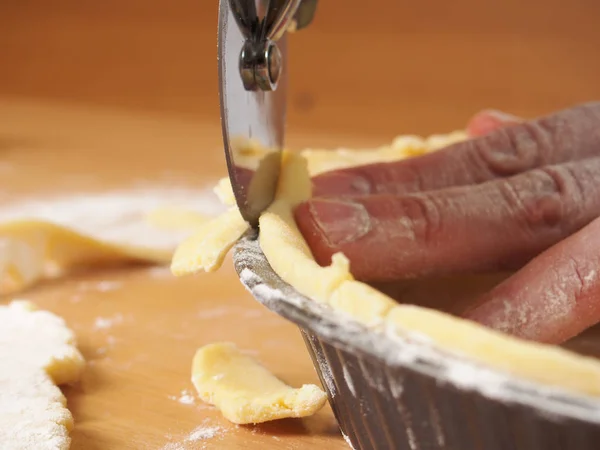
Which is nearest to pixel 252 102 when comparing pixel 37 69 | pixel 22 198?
pixel 22 198

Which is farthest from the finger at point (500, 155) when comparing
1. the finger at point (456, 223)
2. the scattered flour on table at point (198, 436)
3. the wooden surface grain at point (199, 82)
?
the wooden surface grain at point (199, 82)

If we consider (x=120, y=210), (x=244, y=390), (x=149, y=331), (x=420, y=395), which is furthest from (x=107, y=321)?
(x=420, y=395)

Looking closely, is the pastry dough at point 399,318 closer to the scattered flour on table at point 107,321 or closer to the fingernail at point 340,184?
the fingernail at point 340,184

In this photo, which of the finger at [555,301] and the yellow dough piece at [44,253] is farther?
the yellow dough piece at [44,253]

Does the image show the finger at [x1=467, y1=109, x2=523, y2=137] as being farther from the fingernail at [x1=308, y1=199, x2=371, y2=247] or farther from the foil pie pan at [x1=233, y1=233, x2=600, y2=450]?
the foil pie pan at [x1=233, y1=233, x2=600, y2=450]

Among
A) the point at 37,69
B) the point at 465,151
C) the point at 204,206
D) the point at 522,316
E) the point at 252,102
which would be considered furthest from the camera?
the point at 37,69

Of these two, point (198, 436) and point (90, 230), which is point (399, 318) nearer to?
point (198, 436)

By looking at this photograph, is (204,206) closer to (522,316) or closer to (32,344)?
(32,344)
